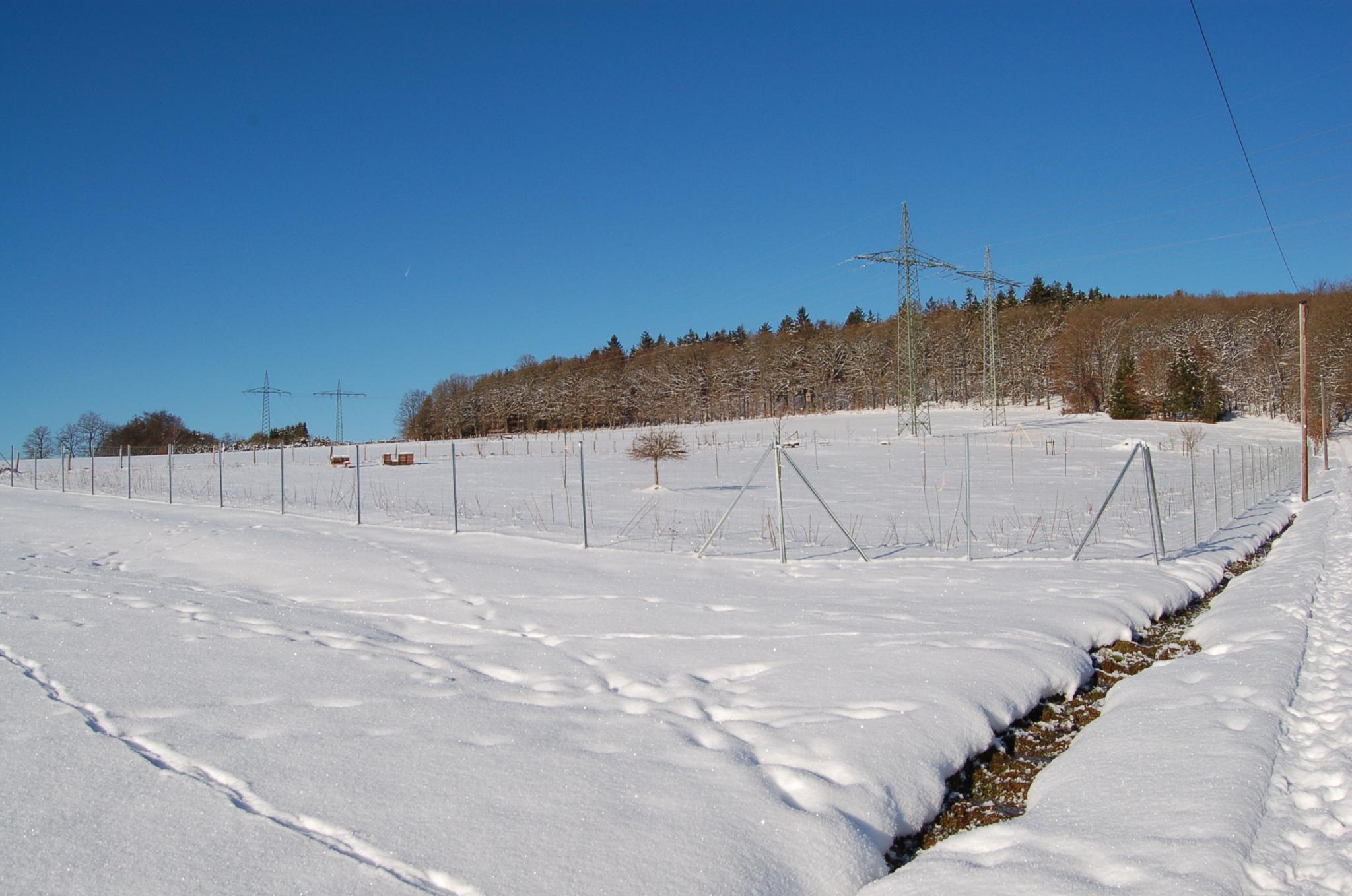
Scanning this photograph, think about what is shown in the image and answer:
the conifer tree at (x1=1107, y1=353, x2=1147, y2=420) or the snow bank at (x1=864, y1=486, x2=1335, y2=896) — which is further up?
the conifer tree at (x1=1107, y1=353, x2=1147, y2=420)

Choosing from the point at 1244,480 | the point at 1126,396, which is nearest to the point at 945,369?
the point at 1126,396

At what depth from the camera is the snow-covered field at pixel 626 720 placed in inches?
125

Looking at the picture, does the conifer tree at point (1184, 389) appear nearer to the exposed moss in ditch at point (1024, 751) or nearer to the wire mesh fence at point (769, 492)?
the wire mesh fence at point (769, 492)

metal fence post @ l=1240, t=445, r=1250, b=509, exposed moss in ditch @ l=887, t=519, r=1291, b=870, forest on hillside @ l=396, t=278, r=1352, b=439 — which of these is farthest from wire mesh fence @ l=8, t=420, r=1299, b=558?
forest on hillside @ l=396, t=278, r=1352, b=439

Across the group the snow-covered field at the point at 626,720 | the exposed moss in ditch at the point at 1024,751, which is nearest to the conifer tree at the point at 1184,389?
the snow-covered field at the point at 626,720

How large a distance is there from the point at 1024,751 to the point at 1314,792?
152 cm

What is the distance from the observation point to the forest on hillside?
214 feet

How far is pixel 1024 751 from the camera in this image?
508 centimetres

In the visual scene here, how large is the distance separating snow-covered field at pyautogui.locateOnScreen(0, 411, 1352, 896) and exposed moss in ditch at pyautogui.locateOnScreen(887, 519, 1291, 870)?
13 cm

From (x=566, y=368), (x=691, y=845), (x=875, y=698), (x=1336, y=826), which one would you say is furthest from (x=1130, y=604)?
(x=566, y=368)

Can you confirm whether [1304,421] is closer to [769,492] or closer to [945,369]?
[769,492]

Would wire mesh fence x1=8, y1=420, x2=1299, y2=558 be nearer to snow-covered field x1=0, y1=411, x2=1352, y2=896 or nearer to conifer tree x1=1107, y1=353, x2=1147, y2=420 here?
snow-covered field x1=0, y1=411, x2=1352, y2=896

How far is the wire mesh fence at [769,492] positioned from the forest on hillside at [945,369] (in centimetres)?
2279

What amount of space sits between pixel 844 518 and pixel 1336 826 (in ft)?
43.2
